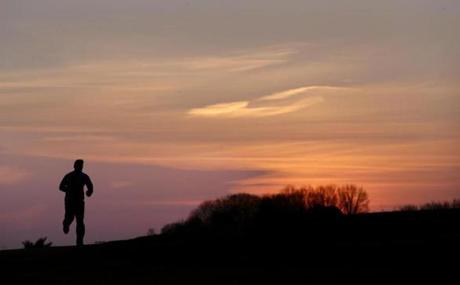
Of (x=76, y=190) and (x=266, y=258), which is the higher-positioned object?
(x=76, y=190)

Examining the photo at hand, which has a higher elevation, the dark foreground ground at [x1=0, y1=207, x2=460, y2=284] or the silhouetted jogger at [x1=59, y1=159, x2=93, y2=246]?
the silhouetted jogger at [x1=59, y1=159, x2=93, y2=246]

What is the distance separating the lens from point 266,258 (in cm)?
2153

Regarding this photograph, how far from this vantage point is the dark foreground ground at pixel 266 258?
18.0 m

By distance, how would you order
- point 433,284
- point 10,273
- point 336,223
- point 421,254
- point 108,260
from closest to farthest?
point 433,284
point 421,254
point 10,273
point 108,260
point 336,223

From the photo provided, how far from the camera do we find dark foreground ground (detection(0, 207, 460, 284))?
59.0ft

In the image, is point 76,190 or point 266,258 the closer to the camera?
point 266,258

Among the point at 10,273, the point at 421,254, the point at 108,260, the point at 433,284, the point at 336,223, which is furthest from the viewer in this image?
the point at 336,223

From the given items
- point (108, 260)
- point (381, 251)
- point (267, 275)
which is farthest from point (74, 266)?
point (381, 251)

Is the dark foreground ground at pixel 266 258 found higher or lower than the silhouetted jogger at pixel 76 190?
lower

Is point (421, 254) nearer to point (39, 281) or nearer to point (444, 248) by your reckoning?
point (444, 248)

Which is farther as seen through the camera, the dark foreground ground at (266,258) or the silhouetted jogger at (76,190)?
the silhouetted jogger at (76,190)

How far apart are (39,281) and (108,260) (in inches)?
150

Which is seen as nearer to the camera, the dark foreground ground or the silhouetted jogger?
the dark foreground ground

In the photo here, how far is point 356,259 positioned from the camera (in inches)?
795
